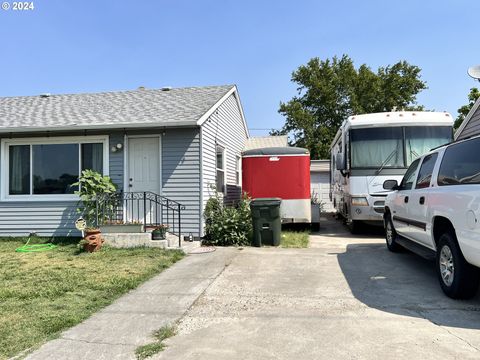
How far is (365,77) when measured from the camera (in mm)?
38062

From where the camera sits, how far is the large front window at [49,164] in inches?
433

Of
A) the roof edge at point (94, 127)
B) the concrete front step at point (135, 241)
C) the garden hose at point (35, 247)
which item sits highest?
the roof edge at point (94, 127)

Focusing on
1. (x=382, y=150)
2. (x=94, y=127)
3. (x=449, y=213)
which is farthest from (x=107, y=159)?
(x=449, y=213)

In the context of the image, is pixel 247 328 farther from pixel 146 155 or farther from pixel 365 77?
pixel 365 77

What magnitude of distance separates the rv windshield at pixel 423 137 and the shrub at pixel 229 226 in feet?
14.1

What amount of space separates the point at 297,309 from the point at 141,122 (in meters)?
6.69

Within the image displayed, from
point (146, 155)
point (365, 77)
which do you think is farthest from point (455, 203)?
point (365, 77)

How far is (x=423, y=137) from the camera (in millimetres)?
10664

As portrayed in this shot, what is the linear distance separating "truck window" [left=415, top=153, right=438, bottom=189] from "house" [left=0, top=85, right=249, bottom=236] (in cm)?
525

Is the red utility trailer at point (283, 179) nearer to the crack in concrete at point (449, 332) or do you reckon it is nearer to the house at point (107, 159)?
the house at point (107, 159)

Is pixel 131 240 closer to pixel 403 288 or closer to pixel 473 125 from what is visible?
pixel 403 288

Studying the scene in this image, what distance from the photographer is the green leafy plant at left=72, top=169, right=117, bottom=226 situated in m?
10.0

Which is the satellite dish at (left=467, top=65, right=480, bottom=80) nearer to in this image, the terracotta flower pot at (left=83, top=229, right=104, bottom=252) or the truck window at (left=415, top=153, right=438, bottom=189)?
the truck window at (left=415, top=153, right=438, bottom=189)

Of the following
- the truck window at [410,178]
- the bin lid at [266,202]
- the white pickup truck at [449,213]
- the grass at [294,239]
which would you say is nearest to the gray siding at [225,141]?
the bin lid at [266,202]
